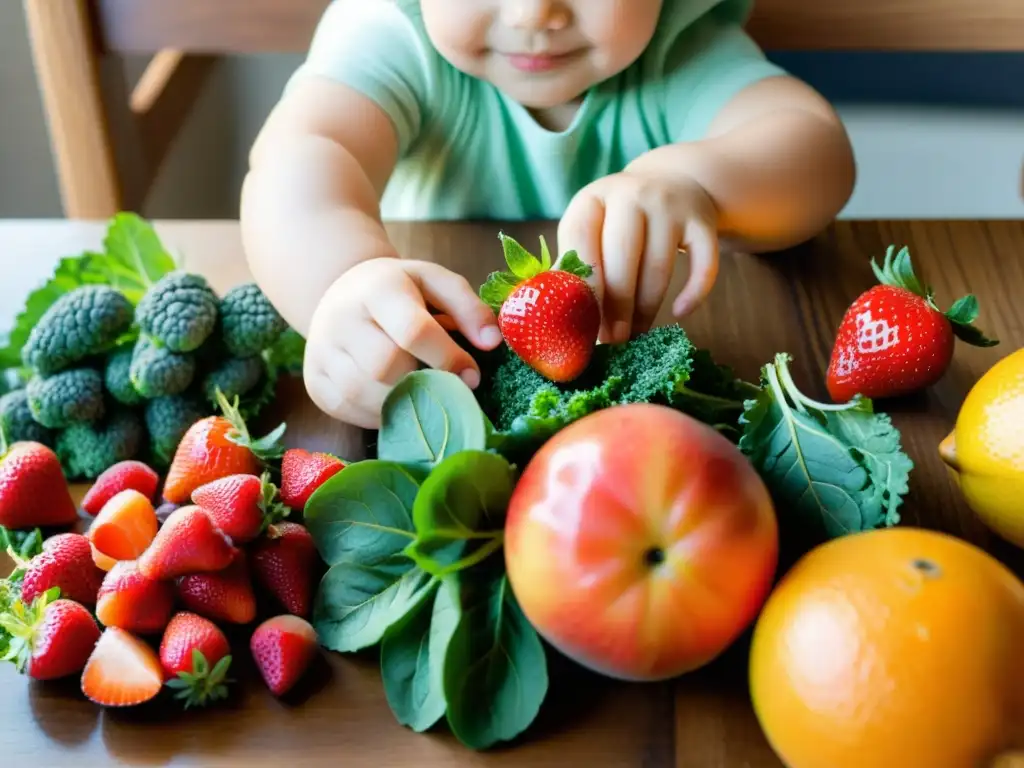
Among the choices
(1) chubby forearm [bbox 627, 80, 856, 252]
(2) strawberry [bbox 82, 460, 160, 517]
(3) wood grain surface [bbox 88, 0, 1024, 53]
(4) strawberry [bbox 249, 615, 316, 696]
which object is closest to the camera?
(4) strawberry [bbox 249, 615, 316, 696]

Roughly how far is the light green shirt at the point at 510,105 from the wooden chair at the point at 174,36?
226mm

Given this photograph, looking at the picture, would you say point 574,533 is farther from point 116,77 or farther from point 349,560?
point 116,77

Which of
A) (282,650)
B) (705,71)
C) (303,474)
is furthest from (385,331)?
(705,71)

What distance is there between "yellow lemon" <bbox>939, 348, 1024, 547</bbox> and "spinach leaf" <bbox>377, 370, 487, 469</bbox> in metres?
0.26

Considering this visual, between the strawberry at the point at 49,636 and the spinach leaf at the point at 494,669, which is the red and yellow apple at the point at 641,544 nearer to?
the spinach leaf at the point at 494,669

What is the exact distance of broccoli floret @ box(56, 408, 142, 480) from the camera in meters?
0.66

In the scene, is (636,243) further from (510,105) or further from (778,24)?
(778,24)

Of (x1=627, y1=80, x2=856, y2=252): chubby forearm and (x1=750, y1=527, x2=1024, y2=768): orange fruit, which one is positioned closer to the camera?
(x1=750, y1=527, x2=1024, y2=768): orange fruit

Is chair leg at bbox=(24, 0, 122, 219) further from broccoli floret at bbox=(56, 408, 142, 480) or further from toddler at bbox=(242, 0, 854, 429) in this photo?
broccoli floret at bbox=(56, 408, 142, 480)

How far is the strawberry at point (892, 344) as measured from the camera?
2.11 ft

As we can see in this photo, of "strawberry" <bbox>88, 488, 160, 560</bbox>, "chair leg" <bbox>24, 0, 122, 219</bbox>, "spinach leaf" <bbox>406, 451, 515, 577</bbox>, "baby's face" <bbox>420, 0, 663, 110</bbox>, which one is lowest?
"chair leg" <bbox>24, 0, 122, 219</bbox>

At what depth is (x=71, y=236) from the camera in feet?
2.81

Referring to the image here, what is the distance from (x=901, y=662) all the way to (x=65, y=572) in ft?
1.37

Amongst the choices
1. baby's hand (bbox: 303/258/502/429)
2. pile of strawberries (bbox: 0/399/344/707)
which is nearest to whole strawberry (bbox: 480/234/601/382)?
baby's hand (bbox: 303/258/502/429)
